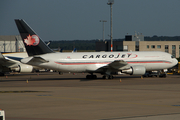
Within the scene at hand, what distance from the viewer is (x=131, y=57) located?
4400 centimetres

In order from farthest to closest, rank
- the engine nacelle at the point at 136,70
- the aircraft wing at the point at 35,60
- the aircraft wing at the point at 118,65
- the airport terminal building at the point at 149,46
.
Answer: the airport terminal building at the point at 149,46, the engine nacelle at the point at 136,70, the aircraft wing at the point at 118,65, the aircraft wing at the point at 35,60

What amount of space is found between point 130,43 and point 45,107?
286ft

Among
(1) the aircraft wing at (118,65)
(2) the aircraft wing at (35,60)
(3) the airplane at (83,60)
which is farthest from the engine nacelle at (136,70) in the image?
(2) the aircraft wing at (35,60)

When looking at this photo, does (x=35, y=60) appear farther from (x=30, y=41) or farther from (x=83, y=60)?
(x=83, y=60)

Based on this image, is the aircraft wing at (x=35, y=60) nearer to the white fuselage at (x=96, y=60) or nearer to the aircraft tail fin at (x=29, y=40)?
the white fuselage at (x=96, y=60)

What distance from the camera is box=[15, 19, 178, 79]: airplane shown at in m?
41.8

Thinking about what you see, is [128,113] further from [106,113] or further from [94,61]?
[94,61]

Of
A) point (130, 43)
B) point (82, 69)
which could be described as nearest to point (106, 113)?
point (82, 69)

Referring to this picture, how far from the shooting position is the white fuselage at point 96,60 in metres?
42.5

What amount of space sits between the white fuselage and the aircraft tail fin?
4.24ft

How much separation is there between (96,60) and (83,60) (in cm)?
195

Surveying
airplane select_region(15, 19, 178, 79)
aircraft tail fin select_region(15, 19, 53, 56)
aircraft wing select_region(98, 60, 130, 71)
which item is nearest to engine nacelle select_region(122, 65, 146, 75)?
airplane select_region(15, 19, 178, 79)

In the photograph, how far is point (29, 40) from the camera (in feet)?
141

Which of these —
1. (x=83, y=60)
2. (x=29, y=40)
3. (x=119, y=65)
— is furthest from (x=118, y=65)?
(x=29, y=40)
